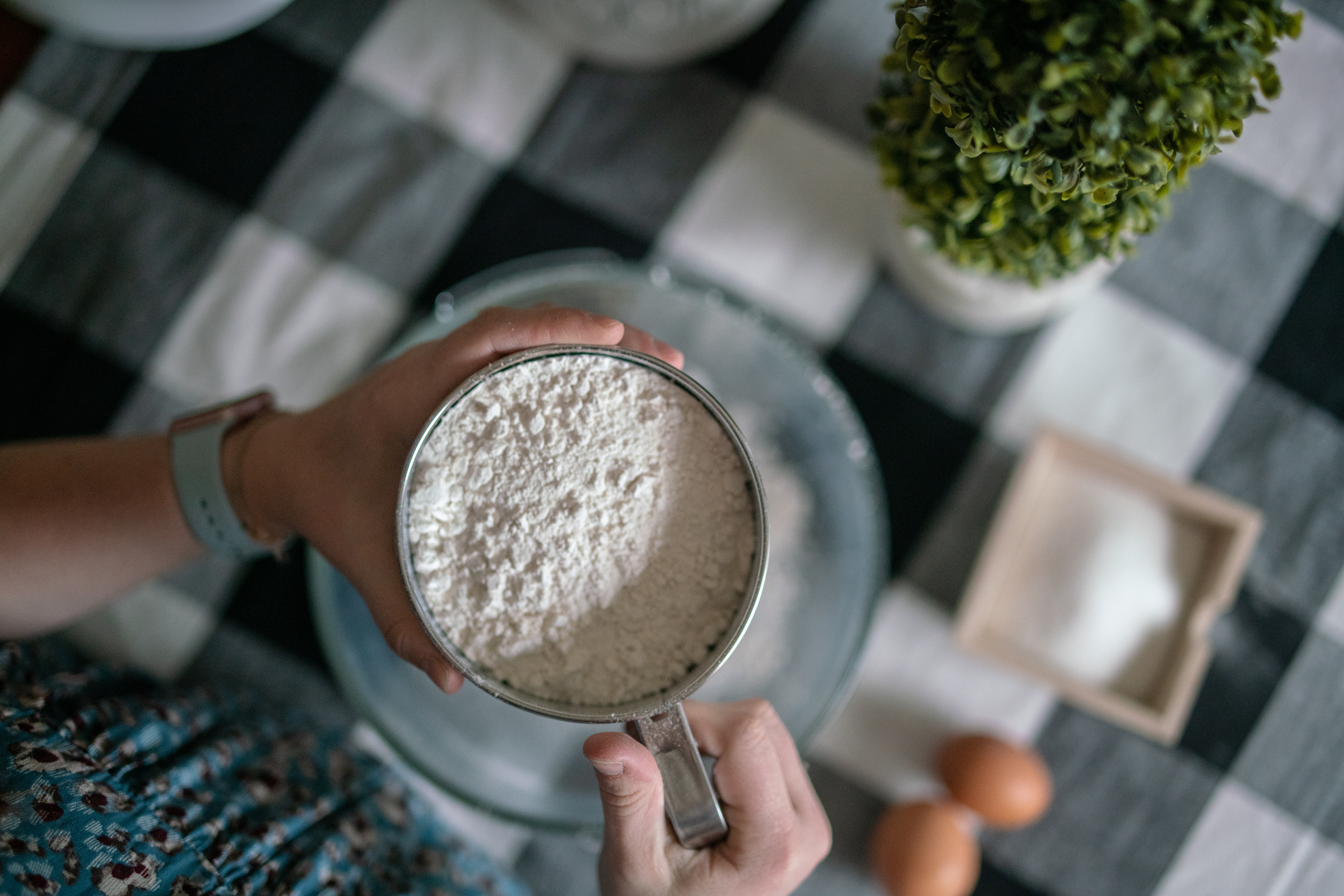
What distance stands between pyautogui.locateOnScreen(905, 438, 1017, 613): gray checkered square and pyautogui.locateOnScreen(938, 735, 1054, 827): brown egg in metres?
0.16

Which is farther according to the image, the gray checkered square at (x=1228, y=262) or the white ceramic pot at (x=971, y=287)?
the gray checkered square at (x=1228, y=262)

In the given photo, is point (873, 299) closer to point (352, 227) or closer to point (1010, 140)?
point (1010, 140)

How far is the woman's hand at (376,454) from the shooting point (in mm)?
591

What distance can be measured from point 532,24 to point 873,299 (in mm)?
517

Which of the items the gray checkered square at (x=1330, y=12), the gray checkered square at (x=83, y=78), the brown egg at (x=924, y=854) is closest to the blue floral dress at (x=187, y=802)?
the brown egg at (x=924, y=854)

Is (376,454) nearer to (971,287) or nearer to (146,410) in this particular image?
(146,410)

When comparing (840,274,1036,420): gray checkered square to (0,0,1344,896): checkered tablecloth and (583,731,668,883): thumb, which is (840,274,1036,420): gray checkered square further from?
(583,731,668,883): thumb

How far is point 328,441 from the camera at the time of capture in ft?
2.23

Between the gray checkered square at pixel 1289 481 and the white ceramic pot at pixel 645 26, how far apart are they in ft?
2.39

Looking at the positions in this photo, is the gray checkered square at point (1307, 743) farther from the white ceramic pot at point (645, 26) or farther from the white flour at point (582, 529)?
the white ceramic pot at point (645, 26)

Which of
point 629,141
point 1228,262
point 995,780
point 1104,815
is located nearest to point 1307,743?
point 1104,815

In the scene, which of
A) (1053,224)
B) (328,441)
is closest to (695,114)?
(1053,224)

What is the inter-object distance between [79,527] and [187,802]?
0.26 m

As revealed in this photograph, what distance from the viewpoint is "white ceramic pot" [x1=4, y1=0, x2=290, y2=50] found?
0.91 meters
